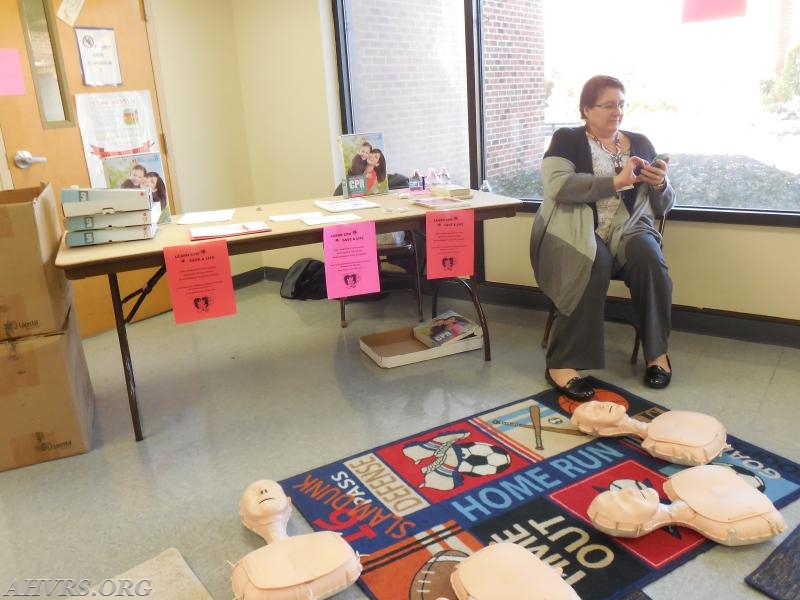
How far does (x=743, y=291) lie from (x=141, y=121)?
3.22 metres

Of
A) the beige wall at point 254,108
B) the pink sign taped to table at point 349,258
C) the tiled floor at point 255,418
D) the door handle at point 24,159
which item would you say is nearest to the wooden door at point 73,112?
the door handle at point 24,159

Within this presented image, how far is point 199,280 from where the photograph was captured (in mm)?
2184

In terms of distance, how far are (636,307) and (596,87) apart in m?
0.86

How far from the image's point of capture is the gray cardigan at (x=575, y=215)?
2.43 m

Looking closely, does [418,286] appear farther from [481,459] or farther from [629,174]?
[481,459]

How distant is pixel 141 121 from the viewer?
3588 millimetres

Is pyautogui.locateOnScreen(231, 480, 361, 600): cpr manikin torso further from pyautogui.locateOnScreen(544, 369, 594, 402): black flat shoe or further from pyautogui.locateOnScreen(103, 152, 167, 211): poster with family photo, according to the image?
pyautogui.locateOnScreen(103, 152, 167, 211): poster with family photo

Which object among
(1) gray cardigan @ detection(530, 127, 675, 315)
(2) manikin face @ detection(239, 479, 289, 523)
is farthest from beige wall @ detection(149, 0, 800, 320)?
(2) manikin face @ detection(239, 479, 289, 523)

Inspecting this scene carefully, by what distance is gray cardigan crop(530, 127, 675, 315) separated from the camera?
2.43 metres

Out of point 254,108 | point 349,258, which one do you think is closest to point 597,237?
point 349,258

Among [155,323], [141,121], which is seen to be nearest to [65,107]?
[141,121]

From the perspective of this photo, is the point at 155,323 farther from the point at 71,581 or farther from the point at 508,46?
the point at 508,46

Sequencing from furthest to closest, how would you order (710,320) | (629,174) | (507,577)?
1. (710,320)
2. (629,174)
3. (507,577)

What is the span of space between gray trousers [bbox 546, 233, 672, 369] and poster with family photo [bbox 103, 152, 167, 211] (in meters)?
1.66
